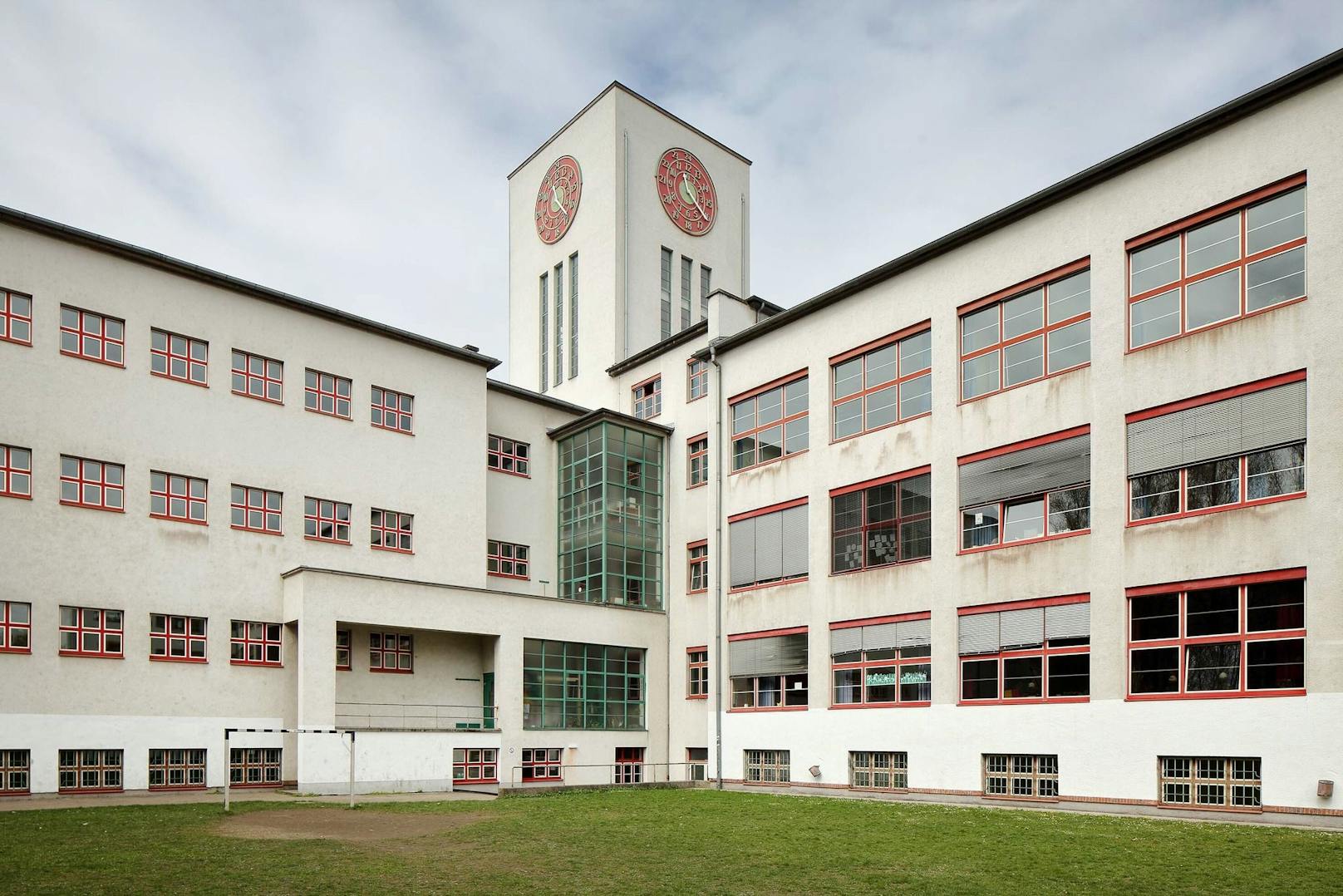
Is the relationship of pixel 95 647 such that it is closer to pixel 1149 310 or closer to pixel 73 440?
pixel 73 440

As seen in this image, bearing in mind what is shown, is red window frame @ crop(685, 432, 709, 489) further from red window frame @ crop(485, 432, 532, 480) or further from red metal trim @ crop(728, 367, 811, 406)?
red window frame @ crop(485, 432, 532, 480)

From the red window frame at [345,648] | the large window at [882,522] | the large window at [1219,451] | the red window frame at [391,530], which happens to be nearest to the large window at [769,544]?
the large window at [882,522]

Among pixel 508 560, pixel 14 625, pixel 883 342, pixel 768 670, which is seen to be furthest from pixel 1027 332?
pixel 14 625

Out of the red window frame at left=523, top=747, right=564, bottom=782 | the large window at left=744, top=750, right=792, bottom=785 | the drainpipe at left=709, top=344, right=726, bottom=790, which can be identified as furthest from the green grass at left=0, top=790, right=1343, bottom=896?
the red window frame at left=523, top=747, right=564, bottom=782

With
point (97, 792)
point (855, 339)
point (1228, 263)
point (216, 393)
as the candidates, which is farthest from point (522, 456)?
point (1228, 263)

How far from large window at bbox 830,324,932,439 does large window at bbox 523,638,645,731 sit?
1037cm

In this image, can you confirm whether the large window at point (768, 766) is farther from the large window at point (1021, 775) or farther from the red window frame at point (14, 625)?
the red window frame at point (14, 625)

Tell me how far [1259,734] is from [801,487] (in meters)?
13.5

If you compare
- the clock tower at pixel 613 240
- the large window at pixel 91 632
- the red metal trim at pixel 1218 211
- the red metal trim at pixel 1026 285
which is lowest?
the large window at pixel 91 632

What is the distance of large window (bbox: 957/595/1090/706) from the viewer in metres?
22.5

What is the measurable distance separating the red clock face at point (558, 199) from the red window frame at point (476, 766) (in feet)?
77.9

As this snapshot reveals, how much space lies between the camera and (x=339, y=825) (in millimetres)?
18406

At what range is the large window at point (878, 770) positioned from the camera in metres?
25.9

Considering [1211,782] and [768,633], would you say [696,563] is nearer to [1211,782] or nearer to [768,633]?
[768,633]
